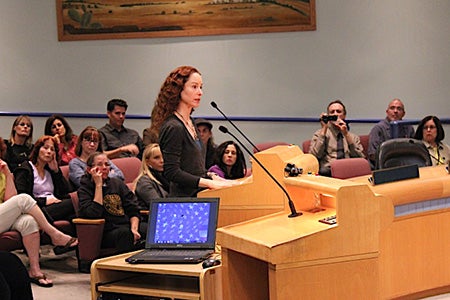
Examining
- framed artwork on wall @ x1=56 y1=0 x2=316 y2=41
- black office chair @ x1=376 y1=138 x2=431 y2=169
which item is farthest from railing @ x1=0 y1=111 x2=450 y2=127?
black office chair @ x1=376 y1=138 x2=431 y2=169

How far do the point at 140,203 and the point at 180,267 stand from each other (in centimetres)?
221

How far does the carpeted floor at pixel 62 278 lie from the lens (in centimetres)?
518

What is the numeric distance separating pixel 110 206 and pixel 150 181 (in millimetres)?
362

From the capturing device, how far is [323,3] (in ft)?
26.5

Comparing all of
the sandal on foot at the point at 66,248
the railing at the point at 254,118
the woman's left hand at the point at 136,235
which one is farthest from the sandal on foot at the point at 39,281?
the railing at the point at 254,118

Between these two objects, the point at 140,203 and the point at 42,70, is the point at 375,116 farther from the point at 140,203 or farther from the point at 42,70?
the point at 42,70

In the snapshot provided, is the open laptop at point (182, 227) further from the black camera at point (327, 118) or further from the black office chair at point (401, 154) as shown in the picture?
the black camera at point (327, 118)

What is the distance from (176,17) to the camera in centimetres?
861

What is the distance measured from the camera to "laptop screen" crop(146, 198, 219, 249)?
3823 millimetres

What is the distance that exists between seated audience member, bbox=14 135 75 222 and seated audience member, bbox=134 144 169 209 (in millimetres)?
508

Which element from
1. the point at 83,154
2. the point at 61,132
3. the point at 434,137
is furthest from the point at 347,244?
the point at 61,132

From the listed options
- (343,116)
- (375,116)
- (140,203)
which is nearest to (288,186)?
(140,203)

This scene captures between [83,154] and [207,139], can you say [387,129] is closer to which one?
[207,139]

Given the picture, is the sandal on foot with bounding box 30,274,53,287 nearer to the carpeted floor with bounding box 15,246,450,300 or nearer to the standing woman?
the carpeted floor with bounding box 15,246,450,300
